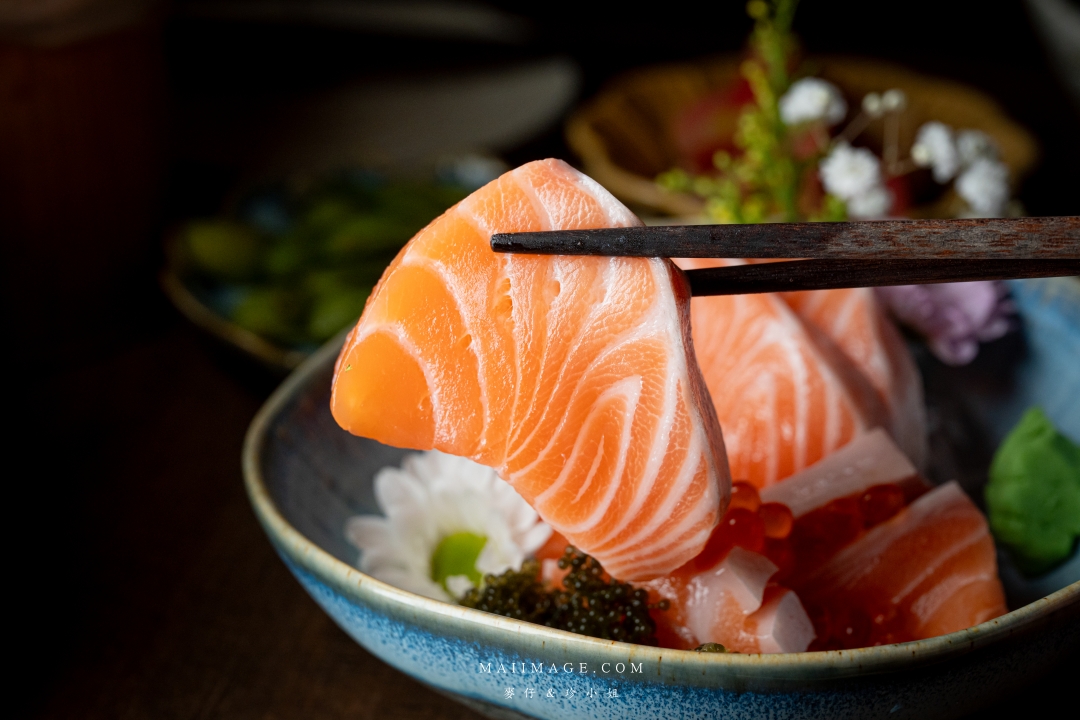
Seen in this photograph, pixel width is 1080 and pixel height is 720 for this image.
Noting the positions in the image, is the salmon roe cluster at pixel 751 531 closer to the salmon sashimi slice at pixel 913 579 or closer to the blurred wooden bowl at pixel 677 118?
the salmon sashimi slice at pixel 913 579

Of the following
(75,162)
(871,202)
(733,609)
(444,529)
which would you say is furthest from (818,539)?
(75,162)

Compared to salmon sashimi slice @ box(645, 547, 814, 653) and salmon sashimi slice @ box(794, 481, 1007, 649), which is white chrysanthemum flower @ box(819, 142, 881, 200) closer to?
salmon sashimi slice @ box(794, 481, 1007, 649)

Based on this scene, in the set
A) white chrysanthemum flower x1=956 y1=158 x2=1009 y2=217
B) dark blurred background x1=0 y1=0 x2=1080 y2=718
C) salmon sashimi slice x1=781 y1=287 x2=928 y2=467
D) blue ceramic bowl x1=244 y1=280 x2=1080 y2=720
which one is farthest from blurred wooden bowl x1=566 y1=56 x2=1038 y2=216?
blue ceramic bowl x1=244 y1=280 x2=1080 y2=720

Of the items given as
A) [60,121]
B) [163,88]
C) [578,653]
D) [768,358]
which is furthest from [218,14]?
[578,653]

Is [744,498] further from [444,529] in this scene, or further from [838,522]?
[444,529]

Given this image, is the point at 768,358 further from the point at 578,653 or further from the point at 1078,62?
the point at 1078,62

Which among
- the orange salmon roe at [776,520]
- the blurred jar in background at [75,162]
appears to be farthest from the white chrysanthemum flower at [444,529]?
the blurred jar in background at [75,162]
